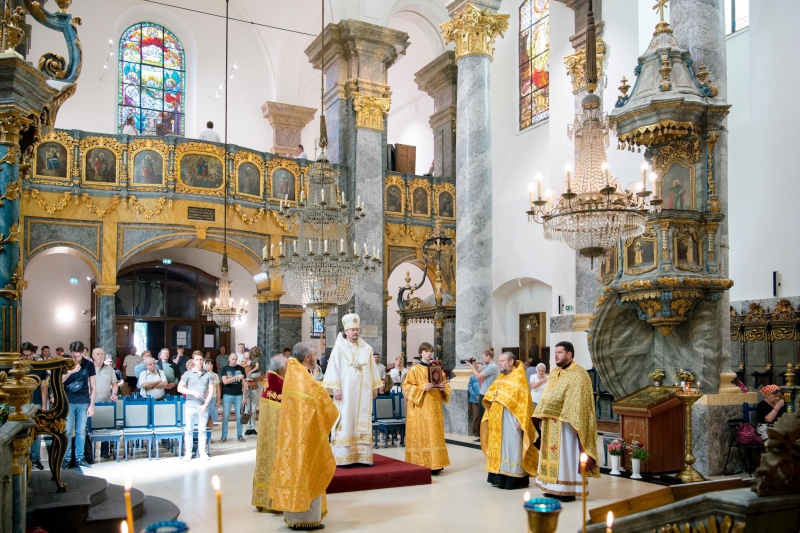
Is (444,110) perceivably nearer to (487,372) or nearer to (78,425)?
(487,372)

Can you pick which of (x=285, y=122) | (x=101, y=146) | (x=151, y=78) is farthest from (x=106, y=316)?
(x=151, y=78)

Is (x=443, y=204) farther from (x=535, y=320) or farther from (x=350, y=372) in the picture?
(x=350, y=372)

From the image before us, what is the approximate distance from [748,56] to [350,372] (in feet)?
35.9

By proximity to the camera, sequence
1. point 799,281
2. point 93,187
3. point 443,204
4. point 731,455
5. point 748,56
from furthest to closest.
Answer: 1. point 443,204
2. point 93,187
3. point 748,56
4. point 799,281
5. point 731,455

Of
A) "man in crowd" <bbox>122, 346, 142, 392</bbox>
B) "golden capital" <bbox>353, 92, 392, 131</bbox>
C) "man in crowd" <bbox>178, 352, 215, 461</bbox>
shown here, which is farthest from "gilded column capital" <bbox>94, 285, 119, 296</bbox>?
"golden capital" <bbox>353, 92, 392, 131</bbox>

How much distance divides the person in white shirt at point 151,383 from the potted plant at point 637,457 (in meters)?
7.63

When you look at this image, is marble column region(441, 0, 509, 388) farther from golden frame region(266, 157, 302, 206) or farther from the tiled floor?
golden frame region(266, 157, 302, 206)

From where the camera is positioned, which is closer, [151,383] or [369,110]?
[151,383]

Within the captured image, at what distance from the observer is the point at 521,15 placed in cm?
2178

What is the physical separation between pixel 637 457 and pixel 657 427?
449 millimetres

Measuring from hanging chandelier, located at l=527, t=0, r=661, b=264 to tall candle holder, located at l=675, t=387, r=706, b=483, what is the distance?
181cm

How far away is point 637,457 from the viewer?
8.92m

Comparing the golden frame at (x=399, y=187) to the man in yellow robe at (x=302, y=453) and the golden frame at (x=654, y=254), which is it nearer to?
the golden frame at (x=654, y=254)

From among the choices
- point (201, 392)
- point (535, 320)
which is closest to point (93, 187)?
point (201, 392)
